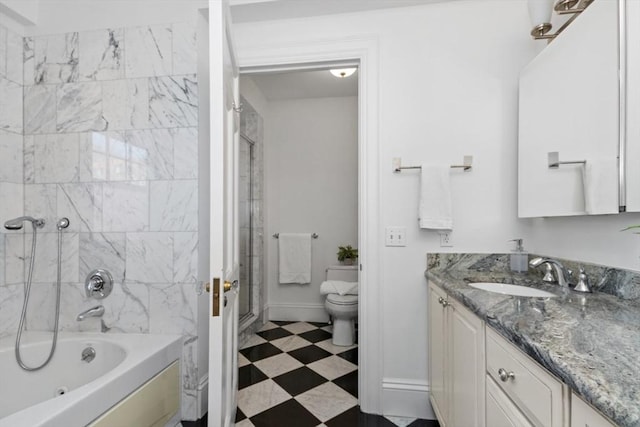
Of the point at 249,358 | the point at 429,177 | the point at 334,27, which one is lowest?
the point at 249,358

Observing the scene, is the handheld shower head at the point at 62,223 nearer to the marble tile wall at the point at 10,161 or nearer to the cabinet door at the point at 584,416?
the marble tile wall at the point at 10,161

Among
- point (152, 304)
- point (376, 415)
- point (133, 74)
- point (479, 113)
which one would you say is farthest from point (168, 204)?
point (479, 113)

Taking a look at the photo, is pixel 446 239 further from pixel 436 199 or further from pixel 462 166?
pixel 462 166

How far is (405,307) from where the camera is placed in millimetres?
1766

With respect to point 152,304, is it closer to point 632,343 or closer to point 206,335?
point 206,335

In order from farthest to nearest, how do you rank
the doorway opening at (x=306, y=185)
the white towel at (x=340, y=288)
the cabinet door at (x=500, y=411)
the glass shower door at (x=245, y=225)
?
1. the doorway opening at (x=306, y=185)
2. the glass shower door at (x=245, y=225)
3. the white towel at (x=340, y=288)
4. the cabinet door at (x=500, y=411)

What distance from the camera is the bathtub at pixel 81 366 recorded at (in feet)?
4.21

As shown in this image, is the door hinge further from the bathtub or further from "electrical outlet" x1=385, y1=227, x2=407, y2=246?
"electrical outlet" x1=385, y1=227, x2=407, y2=246

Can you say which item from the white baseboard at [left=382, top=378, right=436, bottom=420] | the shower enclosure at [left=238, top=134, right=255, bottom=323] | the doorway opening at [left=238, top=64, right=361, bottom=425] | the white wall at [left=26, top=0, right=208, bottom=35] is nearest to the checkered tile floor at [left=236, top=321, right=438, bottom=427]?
the white baseboard at [left=382, top=378, right=436, bottom=420]

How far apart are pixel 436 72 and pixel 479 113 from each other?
349mm

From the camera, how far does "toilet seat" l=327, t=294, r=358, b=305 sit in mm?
2660

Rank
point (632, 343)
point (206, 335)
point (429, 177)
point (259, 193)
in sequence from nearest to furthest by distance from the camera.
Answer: point (632, 343) < point (429, 177) < point (206, 335) < point (259, 193)

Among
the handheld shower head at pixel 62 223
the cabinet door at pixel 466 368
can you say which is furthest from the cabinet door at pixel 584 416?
the handheld shower head at pixel 62 223

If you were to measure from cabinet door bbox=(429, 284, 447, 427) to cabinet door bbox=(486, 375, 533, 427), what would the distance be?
48 cm
